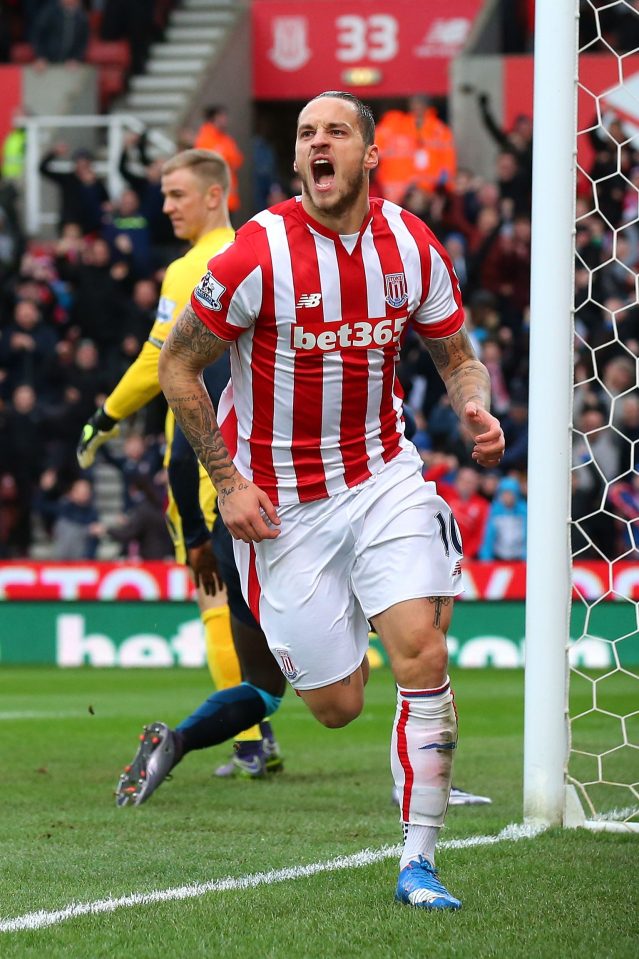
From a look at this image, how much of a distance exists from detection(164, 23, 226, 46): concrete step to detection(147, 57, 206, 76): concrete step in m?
0.40

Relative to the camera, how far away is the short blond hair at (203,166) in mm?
6941

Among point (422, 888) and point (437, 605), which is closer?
point (422, 888)

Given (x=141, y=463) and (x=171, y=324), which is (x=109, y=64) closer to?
(x=141, y=463)

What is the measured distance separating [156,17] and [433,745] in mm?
20263

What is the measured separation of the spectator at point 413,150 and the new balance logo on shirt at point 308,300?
14.3 meters

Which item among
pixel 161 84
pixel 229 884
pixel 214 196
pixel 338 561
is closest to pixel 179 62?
pixel 161 84

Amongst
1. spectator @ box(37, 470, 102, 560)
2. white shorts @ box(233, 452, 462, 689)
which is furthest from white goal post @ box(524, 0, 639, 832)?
spectator @ box(37, 470, 102, 560)

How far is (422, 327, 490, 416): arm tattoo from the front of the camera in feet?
15.5

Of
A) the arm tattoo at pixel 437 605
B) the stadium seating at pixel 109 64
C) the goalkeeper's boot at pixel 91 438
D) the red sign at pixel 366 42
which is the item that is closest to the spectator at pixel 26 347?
the stadium seating at pixel 109 64

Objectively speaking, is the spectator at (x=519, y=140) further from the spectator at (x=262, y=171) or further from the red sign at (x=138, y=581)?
the red sign at (x=138, y=581)

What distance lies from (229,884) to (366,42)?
748 inches

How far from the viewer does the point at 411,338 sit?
608 inches

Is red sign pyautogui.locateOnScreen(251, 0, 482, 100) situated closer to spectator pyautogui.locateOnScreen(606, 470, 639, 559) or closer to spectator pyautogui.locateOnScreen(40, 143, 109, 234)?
spectator pyautogui.locateOnScreen(40, 143, 109, 234)

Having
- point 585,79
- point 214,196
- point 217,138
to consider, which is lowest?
point 214,196
